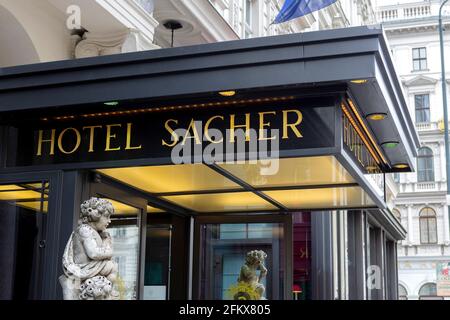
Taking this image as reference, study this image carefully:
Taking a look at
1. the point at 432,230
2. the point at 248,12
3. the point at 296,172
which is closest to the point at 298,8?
the point at 296,172

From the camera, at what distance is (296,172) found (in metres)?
8.67

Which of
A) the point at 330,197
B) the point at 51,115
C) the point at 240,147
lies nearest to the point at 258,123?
the point at 240,147

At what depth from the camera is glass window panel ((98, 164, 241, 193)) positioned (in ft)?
27.1

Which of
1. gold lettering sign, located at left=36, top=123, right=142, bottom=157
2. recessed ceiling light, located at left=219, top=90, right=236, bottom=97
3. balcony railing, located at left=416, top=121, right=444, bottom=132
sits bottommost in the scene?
gold lettering sign, located at left=36, top=123, right=142, bottom=157

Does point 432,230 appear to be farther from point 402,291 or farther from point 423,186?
point 402,291

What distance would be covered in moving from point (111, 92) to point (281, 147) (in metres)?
1.76

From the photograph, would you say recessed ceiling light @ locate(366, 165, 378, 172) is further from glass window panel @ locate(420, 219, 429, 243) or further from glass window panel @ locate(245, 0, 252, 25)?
glass window panel @ locate(420, 219, 429, 243)

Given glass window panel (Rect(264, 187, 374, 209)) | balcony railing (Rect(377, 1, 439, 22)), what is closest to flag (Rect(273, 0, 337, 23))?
glass window panel (Rect(264, 187, 374, 209))

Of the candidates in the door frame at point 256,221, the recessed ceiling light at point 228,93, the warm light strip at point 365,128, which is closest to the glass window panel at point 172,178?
the recessed ceiling light at point 228,93

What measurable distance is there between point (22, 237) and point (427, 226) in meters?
48.0

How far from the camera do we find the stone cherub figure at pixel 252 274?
33.8 feet

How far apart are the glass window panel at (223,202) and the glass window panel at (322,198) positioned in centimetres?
31

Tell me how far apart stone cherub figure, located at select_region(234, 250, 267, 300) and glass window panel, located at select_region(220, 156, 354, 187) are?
1411mm

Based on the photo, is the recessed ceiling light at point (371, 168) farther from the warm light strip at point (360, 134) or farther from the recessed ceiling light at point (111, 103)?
the recessed ceiling light at point (111, 103)
